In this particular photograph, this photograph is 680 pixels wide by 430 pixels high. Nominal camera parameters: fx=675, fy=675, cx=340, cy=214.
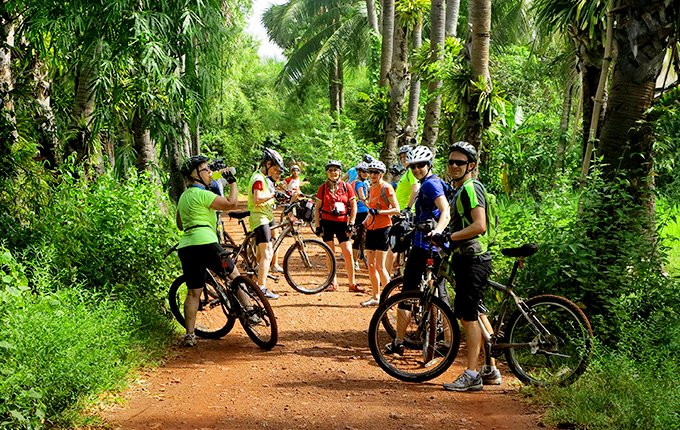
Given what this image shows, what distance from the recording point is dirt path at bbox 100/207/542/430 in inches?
202

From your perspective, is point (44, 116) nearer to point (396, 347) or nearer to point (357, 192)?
point (357, 192)

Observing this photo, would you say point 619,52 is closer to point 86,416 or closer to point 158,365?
point 158,365

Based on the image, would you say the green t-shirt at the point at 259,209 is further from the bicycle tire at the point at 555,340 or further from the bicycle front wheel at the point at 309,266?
the bicycle tire at the point at 555,340

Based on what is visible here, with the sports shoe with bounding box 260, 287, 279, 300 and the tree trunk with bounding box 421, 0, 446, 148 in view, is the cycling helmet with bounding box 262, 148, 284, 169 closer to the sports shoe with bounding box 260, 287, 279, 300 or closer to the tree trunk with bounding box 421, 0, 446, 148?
the sports shoe with bounding box 260, 287, 279, 300

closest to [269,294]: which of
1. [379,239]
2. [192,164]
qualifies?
[379,239]

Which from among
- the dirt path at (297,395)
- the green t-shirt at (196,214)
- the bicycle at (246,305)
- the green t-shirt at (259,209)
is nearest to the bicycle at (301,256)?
the green t-shirt at (259,209)

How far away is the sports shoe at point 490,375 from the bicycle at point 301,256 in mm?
4227

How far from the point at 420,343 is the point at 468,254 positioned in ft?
3.65

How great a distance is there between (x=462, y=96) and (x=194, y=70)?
406 centimetres

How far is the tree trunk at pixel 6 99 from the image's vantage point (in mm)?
7621

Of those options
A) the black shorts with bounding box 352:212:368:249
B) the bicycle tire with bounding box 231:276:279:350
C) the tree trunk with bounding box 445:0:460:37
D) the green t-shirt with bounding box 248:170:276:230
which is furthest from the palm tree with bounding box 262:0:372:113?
the bicycle tire with bounding box 231:276:279:350

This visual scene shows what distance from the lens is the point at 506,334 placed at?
5816mm

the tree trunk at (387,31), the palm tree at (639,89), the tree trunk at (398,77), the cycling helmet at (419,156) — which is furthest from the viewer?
the tree trunk at (387,31)

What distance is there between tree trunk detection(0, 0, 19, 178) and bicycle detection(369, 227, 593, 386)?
461 centimetres
